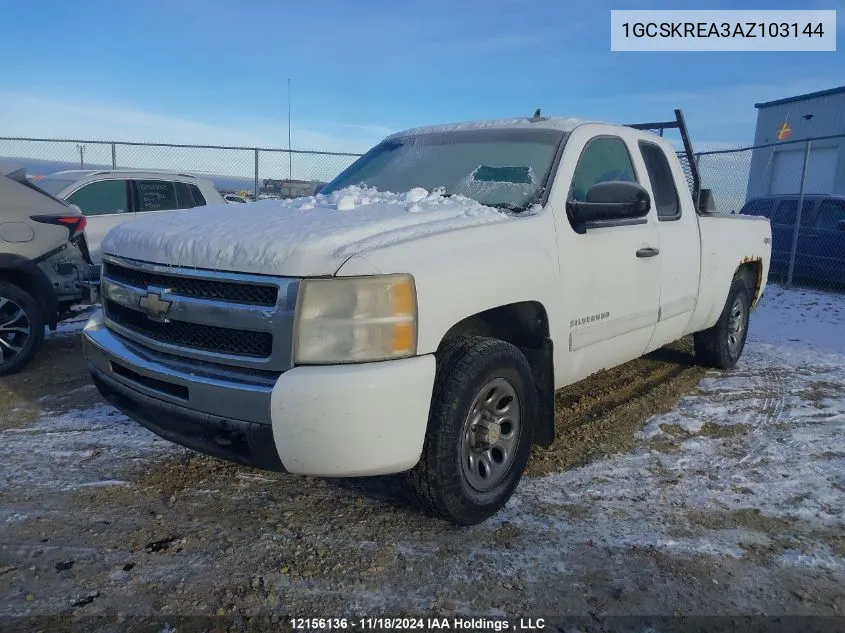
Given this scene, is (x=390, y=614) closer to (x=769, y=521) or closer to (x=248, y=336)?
(x=248, y=336)

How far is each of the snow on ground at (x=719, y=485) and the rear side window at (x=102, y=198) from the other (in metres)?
6.47

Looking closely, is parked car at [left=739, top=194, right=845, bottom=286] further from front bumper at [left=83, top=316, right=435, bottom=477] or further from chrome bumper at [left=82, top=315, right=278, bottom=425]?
chrome bumper at [left=82, top=315, right=278, bottom=425]

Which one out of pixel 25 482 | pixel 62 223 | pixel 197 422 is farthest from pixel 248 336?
pixel 62 223

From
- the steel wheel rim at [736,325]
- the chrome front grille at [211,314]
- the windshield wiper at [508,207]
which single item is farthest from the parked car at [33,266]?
the steel wheel rim at [736,325]

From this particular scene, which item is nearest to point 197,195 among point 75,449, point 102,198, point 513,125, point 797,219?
point 102,198

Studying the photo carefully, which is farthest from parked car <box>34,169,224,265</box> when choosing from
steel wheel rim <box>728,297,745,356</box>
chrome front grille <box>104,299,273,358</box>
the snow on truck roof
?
steel wheel rim <box>728,297,745,356</box>

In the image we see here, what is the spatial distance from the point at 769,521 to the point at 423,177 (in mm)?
2571

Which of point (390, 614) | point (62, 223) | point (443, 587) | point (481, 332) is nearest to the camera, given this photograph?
point (390, 614)

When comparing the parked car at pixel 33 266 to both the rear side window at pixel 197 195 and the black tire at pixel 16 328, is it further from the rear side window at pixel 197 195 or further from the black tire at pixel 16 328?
the rear side window at pixel 197 195

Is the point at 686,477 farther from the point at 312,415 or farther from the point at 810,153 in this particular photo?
the point at 810,153

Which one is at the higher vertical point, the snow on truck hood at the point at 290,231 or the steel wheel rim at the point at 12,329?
the snow on truck hood at the point at 290,231

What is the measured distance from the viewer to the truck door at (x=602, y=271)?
3.32 m

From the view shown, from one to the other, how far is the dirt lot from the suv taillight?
70.5 inches

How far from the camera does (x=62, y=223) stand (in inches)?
211
